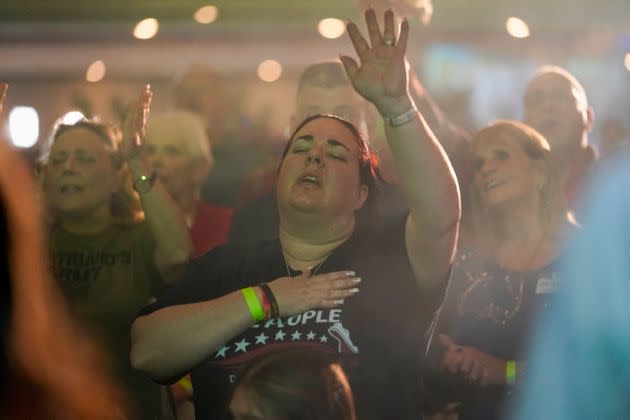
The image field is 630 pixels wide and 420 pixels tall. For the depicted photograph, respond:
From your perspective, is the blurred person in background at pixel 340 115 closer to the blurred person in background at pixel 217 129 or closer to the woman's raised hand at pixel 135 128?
the woman's raised hand at pixel 135 128

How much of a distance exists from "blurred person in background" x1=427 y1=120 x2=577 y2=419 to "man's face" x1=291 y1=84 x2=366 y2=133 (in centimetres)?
52

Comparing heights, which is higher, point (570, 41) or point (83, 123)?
point (570, 41)

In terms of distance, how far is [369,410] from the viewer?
9.64 feet

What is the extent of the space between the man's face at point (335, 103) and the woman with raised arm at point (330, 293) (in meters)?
0.96

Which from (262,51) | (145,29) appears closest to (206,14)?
(145,29)

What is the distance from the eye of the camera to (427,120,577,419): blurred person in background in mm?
3635

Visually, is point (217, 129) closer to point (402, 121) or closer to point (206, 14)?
point (402, 121)

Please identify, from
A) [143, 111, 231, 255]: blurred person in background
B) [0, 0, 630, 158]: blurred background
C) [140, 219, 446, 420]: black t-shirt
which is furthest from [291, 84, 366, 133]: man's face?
[0, 0, 630, 158]: blurred background

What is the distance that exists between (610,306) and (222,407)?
1440 millimetres

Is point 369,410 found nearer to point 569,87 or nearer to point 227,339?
point 227,339

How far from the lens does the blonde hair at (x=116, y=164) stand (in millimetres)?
3922

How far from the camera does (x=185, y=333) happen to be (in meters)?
3.00

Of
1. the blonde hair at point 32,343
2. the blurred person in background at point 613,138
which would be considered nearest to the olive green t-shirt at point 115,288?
the blonde hair at point 32,343

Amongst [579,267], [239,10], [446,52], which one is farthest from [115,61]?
[579,267]
